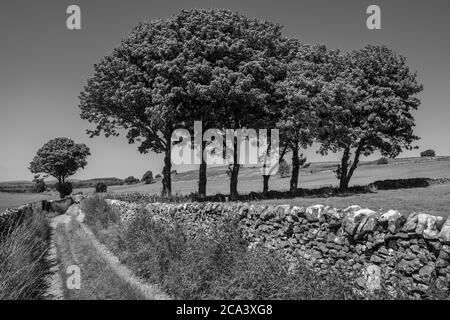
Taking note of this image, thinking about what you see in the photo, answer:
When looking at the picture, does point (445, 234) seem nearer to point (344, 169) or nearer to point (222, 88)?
point (222, 88)

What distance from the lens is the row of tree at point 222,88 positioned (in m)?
26.6

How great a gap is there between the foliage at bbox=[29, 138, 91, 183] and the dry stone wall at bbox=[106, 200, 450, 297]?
72404mm

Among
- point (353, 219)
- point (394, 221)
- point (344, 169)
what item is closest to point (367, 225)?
point (353, 219)

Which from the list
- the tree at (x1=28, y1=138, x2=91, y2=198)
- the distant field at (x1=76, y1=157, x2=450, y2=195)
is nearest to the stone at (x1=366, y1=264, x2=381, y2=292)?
the distant field at (x1=76, y1=157, x2=450, y2=195)

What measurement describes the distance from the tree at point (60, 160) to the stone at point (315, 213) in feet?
238

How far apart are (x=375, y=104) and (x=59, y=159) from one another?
6312 cm

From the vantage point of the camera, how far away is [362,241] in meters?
8.12

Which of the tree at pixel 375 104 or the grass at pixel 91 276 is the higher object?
the tree at pixel 375 104

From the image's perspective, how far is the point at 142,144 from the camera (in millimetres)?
35844

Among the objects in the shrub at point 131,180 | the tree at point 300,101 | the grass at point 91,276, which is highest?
the tree at point 300,101

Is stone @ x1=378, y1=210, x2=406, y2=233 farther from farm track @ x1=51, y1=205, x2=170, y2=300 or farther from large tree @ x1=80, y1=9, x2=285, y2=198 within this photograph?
large tree @ x1=80, y1=9, x2=285, y2=198

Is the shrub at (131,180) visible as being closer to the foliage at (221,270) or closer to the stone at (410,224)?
the foliage at (221,270)

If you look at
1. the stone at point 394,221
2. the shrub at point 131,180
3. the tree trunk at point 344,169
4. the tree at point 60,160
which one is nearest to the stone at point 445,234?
the stone at point 394,221
